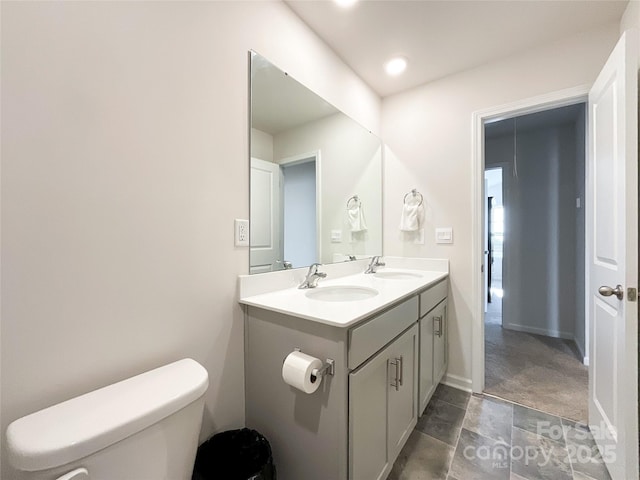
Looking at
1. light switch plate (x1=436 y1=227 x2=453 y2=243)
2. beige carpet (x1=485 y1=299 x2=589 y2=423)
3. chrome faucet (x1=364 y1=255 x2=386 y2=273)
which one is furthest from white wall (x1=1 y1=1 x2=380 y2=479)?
beige carpet (x1=485 y1=299 x2=589 y2=423)

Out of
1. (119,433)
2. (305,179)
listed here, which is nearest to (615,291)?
(305,179)

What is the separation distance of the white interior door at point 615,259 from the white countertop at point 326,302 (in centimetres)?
78

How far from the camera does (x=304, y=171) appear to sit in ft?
5.45

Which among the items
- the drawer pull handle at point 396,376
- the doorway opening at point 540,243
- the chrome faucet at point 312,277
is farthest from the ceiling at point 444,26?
the drawer pull handle at point 396,376

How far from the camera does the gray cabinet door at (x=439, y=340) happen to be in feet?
5.76

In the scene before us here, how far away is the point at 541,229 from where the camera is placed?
3064mm

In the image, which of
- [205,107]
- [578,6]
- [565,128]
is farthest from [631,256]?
[565,128]

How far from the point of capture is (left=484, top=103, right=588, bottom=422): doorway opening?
2570 millimetres

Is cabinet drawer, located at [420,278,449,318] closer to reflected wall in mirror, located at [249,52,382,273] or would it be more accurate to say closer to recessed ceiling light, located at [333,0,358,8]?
reflected wall in mirror, located at [249,52,382,273]

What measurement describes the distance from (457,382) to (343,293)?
4.05ft

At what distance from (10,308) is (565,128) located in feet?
14.1

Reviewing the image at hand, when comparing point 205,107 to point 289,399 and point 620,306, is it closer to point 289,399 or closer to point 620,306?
point 289,399

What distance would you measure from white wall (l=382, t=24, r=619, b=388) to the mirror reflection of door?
0.90 metres

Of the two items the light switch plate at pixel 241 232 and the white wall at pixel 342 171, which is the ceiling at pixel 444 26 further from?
the light switch plate at pixel 241 232
